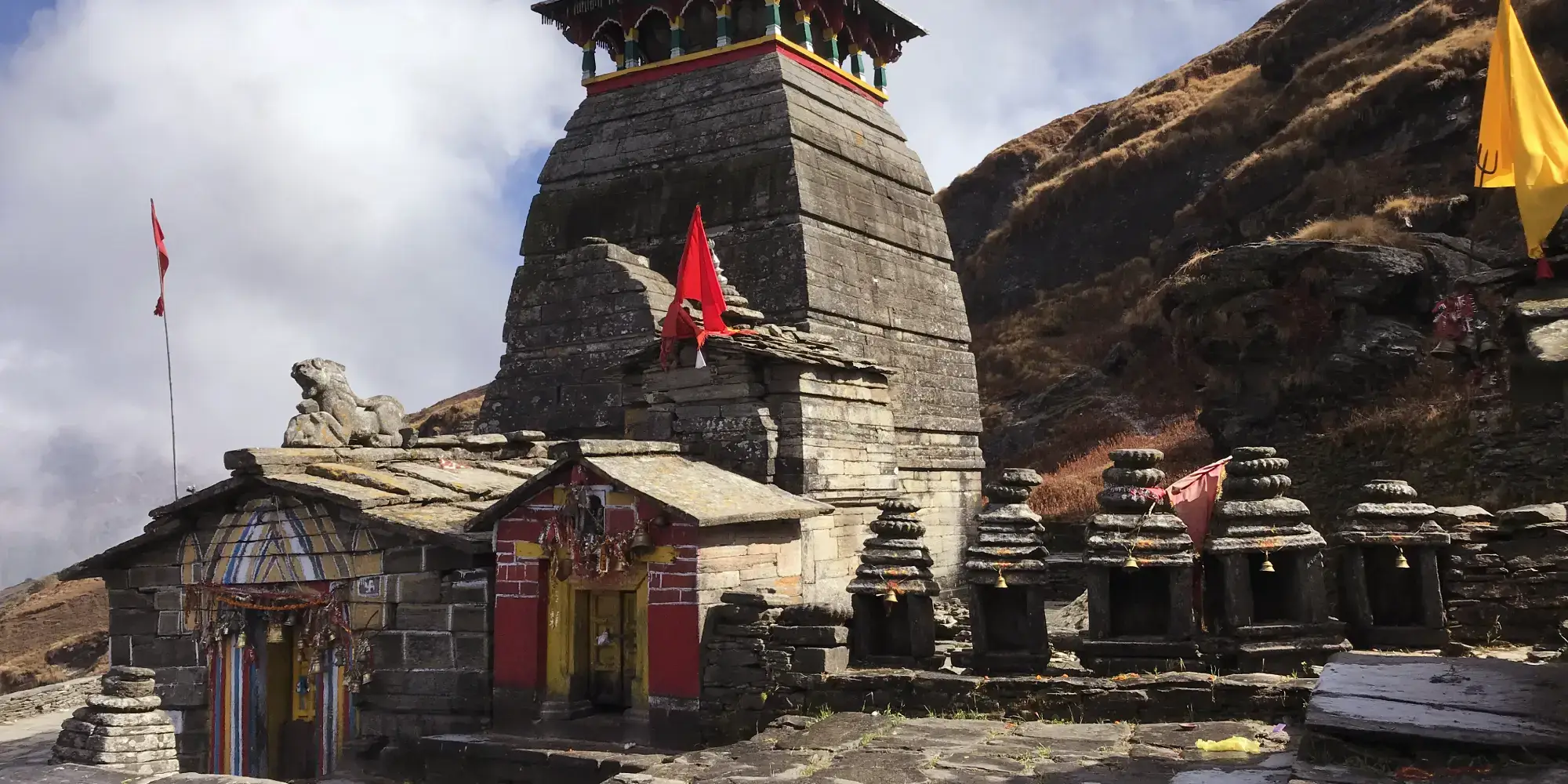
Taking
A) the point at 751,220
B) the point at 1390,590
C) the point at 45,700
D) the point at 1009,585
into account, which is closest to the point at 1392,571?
the point at 1390,590

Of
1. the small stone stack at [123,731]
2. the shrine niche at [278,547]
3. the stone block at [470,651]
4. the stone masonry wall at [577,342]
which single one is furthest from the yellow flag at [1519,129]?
the small stone stack at [123,731]

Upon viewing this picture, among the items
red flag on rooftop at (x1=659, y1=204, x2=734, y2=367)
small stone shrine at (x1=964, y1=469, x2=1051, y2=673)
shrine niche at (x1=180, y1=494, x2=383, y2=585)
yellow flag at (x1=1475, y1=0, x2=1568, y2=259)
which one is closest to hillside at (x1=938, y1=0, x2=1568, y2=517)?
yellow flag at (x1=1475, y1=0, x2=1568, y2=259)

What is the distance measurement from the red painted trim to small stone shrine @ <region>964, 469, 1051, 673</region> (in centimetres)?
1158

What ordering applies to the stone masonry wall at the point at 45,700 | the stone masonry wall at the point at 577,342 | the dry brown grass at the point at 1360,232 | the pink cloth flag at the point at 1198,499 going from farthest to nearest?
the dry brown grass at the point at 1360,232 < the stone masonry wall at the point at 45,700 < the stone masonry wall at the point at 577,342 < the pink cloth flag at the point at 1198,499

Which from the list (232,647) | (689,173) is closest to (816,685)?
(232,647)

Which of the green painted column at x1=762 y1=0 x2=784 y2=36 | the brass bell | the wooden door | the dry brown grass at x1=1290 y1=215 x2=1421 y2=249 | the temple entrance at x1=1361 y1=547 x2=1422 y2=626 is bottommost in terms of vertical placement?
the wooden door

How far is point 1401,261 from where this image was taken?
2698 centimetres

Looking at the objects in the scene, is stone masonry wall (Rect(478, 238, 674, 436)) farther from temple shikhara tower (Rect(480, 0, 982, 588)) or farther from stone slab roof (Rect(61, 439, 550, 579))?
stone slab roof (Rect(61, 439, 550, 579))

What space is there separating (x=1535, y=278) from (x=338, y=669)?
43.3 ft

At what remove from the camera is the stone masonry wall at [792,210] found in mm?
19156

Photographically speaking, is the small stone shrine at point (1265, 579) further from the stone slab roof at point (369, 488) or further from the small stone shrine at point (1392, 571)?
the stone slab roof at point (369, 488)

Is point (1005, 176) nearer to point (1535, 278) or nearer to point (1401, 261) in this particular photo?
point (1401, 261)

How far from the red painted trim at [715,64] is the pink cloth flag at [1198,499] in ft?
38.9

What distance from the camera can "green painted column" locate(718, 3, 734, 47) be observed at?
835 inches
